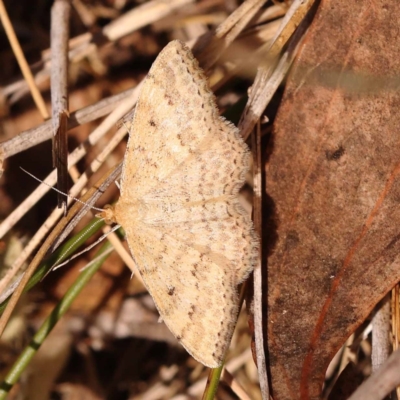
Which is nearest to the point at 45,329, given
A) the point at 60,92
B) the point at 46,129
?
the point at 46,129

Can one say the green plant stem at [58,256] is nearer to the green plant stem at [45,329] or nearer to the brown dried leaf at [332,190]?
the green plant stem at [45,329]

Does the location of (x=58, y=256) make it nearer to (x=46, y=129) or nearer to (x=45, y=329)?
(x=45, y=329)

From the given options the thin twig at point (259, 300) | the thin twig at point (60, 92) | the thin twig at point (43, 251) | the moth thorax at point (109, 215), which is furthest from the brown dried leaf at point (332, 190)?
the thin twig at point (60, 92)

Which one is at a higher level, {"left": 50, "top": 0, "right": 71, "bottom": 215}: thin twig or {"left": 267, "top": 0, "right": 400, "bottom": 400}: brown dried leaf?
{"left": 50, "top": 0, "right": 71, "bottom": 215}: thin twig

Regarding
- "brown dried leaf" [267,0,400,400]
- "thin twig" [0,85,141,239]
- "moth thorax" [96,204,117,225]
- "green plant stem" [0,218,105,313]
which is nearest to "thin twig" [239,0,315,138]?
"brown dried leaf" [267,0,400,400]

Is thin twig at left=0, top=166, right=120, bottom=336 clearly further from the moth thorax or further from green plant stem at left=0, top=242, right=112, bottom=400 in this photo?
green plant stem at left=0, top=242, right=112, bottom=400

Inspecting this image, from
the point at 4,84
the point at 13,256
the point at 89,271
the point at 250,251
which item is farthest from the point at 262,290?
the point at 4,84
